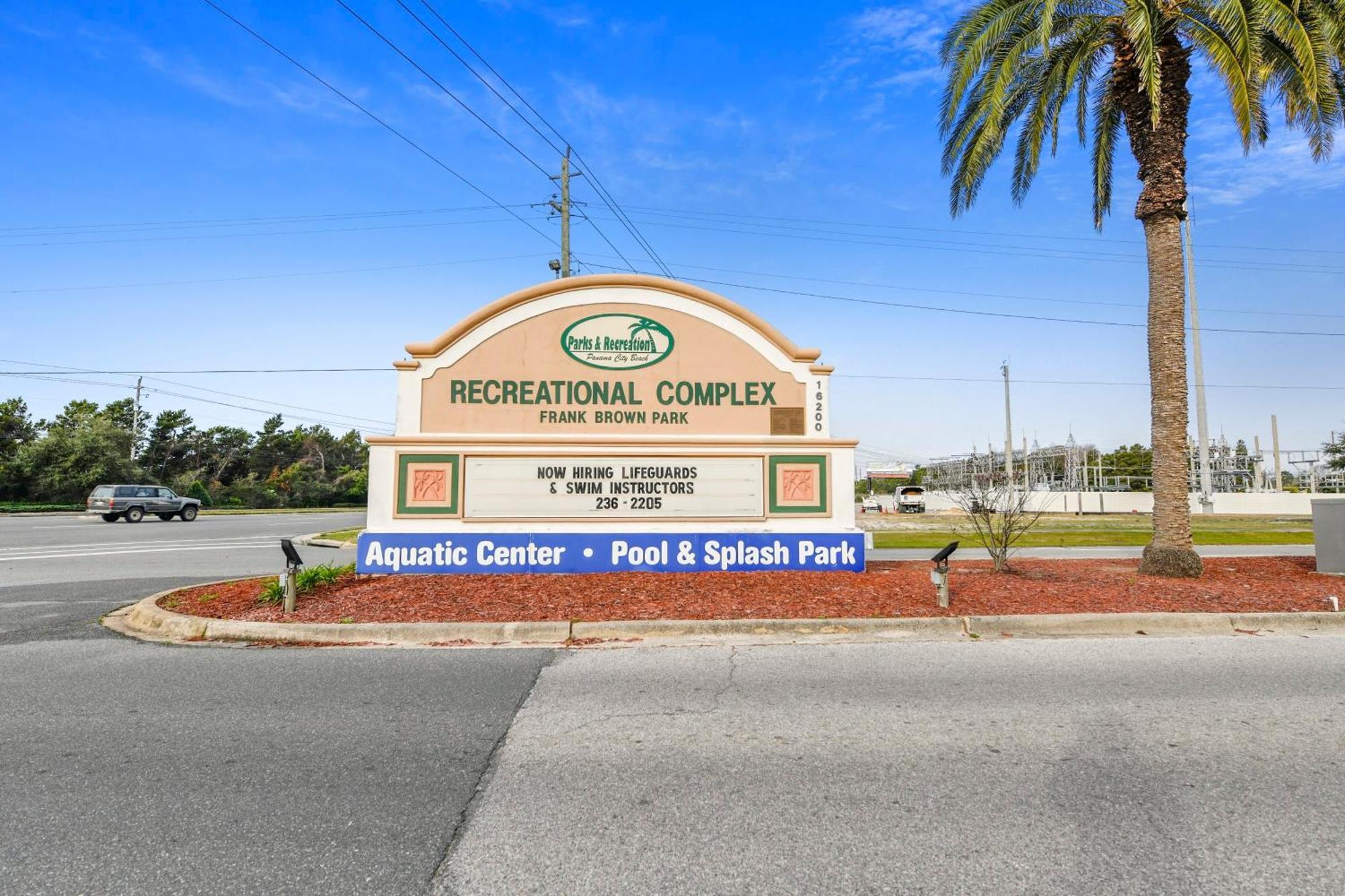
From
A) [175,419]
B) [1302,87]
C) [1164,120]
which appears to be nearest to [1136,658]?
[1164,120]

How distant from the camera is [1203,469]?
35438 mm

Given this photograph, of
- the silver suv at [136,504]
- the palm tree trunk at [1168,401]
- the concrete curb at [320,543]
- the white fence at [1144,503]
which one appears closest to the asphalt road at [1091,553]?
the palm tree trunk at [1168,401]

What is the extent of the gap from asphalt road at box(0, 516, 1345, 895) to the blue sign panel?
3267mm

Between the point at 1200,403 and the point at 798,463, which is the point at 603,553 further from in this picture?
the point at 1200,403

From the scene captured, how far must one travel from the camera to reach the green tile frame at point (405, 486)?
32.5ft

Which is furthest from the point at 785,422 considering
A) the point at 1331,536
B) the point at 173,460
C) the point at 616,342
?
the point at 173,460

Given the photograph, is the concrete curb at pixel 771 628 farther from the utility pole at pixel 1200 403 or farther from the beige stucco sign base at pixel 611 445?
the utility pole at pixel 1200 403

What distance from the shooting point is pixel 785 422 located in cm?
1050

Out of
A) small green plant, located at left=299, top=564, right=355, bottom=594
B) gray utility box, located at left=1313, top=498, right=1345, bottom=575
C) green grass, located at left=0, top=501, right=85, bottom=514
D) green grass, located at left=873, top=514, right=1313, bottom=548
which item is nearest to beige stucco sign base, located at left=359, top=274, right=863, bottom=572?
small green plant, located at left=299, top=564, right=355, bottom=594

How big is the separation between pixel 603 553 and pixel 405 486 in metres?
2.83

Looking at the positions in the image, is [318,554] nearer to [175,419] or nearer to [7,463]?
[7,463]

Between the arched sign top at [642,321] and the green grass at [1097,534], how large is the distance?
887 cm

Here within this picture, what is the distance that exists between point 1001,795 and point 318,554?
16.5 metres

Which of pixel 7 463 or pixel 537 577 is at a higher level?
pixel 7 463
